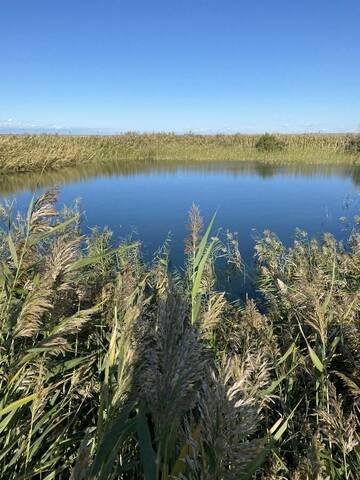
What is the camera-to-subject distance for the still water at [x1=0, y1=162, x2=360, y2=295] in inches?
406

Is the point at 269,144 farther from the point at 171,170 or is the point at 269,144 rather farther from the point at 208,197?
the point at 208,197

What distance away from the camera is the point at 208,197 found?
15.0 m

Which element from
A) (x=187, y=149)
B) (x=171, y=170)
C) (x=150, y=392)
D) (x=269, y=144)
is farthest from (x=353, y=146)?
(x=150, y=392)

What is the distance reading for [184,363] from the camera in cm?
85

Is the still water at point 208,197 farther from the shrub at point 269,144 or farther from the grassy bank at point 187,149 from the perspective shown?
the shrub at point 269,144

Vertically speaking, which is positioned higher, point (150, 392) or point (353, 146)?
point (150, 392)

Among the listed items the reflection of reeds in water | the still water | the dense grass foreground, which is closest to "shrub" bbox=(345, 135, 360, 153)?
the reflection of reeds in water

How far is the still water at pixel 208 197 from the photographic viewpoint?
33.8 feet

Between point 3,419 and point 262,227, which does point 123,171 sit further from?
point 3,419

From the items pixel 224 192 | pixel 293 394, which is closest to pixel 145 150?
pixel 224 192

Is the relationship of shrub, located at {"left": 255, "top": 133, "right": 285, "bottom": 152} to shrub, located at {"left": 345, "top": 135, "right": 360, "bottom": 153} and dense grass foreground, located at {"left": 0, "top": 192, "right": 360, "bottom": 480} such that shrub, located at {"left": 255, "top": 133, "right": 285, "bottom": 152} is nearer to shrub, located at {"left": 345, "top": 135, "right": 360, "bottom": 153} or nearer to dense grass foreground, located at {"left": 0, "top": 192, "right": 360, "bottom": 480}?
shrub, located at {"left": 345, "top": 135, "right": 360, "bottom": 153}

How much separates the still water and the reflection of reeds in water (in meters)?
0.06

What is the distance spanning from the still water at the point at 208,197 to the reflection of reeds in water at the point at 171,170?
55 mm

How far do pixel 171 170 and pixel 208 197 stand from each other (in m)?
8.95
